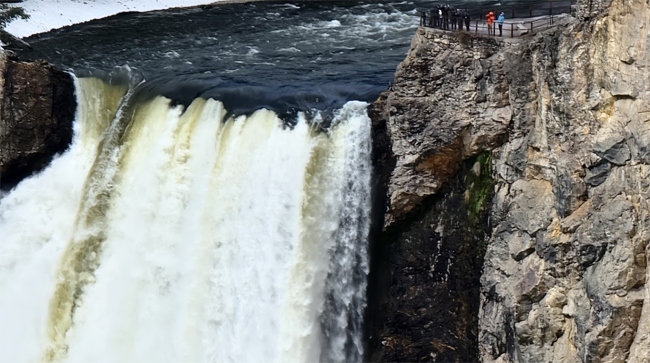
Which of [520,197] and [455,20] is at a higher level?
[455,20]

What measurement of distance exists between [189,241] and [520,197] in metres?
9.83

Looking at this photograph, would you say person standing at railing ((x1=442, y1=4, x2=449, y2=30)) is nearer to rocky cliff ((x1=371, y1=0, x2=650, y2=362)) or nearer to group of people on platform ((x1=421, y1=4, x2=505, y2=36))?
group of people on platform ((x1=421, y1=4, x2=505, y2=36))

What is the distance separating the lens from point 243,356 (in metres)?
20.8

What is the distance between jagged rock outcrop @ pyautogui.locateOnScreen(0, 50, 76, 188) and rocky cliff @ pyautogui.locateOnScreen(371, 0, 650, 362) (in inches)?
479

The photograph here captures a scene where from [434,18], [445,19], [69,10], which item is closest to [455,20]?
[445,19]

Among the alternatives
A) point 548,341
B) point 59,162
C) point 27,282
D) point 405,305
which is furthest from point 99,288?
point 548,341

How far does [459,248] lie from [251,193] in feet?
19.8

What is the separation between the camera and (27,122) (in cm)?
2616

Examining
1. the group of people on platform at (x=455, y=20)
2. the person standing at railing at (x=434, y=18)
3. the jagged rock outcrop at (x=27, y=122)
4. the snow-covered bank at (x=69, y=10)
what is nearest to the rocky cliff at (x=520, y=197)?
the group of people on platform at (x=455, y=20)

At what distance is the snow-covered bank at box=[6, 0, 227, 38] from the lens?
3659 cm

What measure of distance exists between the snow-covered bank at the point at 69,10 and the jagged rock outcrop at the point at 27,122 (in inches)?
405

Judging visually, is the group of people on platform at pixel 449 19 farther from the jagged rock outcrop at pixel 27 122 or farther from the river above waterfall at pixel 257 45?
the jagged rock outcrop at pixel 27 122

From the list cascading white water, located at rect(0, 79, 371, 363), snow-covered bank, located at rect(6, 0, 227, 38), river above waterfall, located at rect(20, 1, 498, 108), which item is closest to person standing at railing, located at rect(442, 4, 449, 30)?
river above waterfall, located at rect(20, 1, 498, 108)

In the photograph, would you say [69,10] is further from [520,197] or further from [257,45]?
[520,197]
